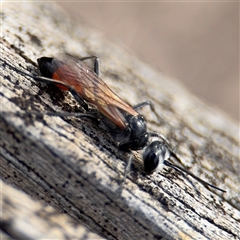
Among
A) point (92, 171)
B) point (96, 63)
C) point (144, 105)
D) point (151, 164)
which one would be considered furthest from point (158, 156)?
point (96, 63)

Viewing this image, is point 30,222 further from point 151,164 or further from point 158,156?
point 158,156

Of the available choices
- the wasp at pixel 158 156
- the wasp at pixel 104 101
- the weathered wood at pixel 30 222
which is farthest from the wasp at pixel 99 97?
the weathered wood at pixel 30 222

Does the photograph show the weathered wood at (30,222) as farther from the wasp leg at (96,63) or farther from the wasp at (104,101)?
the wasp leg at (96,63)

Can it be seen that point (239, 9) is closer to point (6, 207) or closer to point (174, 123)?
point (174, 123)

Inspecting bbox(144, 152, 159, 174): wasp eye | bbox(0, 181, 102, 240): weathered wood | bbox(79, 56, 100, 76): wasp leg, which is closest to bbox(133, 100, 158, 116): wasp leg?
bbox(79, 56, 100, 76): wasp leg

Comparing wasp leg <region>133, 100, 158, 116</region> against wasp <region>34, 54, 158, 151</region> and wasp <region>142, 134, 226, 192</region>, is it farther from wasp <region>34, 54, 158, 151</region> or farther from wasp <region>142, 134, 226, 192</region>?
wasp <region>142, 134, 226, 192</region>
